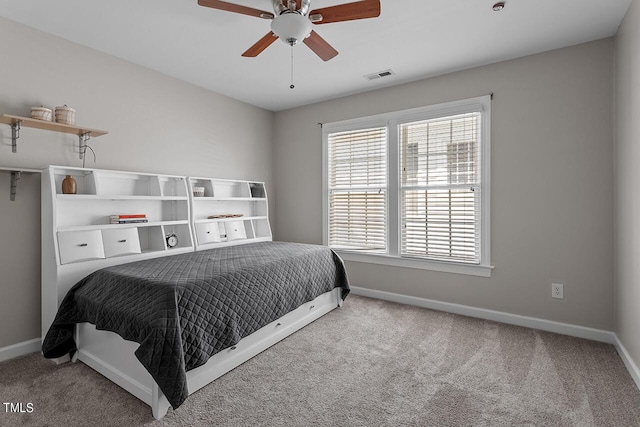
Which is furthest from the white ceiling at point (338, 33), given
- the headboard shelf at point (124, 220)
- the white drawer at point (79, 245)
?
the white drawer at point (79, 245)

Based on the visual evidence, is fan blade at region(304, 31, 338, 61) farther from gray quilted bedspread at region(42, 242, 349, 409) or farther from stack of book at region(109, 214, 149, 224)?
stack of book at region(109, 214, 149, 224)

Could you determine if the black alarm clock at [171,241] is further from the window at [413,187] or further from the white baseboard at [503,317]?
the white baseboard at [503,317]

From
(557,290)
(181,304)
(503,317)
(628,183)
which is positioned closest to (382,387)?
(181,304)

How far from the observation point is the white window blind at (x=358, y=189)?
3.81 metres

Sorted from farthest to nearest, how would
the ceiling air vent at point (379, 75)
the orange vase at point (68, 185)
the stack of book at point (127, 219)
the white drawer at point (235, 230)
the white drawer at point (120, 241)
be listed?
the white drawer at point (235, 230) → the ceiling air vent at point (379, 75) → the stack of book at point (127, 219) → the white drawer at point (120, 241) → the orange vase at point (68, 185)

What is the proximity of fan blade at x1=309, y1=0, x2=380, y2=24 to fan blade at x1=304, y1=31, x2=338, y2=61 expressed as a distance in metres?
0.14

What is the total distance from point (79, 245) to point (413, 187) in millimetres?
3160

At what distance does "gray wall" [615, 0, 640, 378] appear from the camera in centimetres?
205

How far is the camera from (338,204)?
13.7 ft

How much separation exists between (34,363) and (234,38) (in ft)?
9.53

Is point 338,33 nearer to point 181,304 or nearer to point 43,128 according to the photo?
point 181,304

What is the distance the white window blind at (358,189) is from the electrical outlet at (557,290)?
1.66 m

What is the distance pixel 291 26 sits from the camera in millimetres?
1846

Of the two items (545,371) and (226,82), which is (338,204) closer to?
(226,82)
